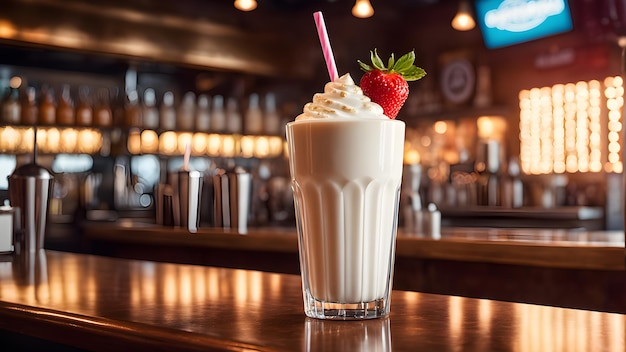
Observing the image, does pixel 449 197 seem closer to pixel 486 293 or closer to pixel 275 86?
pixel 275 86

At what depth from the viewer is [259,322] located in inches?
32.7

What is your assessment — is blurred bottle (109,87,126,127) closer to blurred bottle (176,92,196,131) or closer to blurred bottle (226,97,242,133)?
blurred bottle (176,92,196,131)

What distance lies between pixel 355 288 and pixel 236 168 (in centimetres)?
226

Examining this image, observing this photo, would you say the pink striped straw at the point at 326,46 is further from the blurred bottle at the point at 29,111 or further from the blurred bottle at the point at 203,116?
the blurred bottle at the point at 203,116

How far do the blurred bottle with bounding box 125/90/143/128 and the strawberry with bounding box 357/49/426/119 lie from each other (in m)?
4.55

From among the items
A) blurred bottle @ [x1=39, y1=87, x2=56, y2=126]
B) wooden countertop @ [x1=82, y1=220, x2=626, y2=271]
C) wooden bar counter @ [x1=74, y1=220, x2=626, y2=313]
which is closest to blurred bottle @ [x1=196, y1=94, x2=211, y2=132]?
blurred bottle @ [x1=39, y1=87, x2=56, y2=126]

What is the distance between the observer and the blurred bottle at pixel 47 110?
498 cm

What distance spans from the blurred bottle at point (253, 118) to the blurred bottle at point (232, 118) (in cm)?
6

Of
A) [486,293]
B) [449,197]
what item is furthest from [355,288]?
[449,197]

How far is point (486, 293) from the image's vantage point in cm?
212

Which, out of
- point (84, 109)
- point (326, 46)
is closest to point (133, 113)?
point (84, 109)

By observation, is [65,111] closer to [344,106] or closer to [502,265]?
[502,265]

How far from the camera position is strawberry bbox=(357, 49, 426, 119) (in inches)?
36.6

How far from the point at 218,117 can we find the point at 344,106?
492 centimetres
